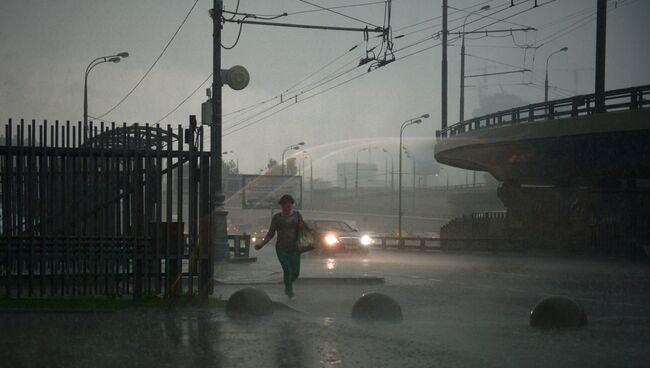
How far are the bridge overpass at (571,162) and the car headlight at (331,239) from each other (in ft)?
27.1

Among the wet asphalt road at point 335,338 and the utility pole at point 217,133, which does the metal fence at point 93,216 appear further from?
the utility pole at point 217,133

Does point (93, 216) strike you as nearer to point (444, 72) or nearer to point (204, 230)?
point (204, 230)

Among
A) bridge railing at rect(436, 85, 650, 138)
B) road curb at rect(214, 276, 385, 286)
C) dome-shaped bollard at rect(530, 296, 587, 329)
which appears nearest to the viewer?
dome-shaped bollard at rect(530, 296, 587, 329)

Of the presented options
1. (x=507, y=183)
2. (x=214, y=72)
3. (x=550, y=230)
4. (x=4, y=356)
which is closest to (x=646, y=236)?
(x=550, y=230)

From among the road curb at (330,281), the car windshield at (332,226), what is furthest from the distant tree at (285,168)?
the road curb at (330,281)

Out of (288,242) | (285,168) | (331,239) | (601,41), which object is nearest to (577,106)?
(601,41)

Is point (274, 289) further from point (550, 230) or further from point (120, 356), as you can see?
point (550, 230)

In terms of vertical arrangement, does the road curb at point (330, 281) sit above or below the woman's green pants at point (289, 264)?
below

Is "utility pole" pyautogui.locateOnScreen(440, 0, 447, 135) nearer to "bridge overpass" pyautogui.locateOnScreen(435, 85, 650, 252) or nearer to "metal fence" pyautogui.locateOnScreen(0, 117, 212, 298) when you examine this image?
"bridge overpass" pyautogui.locateOnScreen(435, 85, 650, 252)

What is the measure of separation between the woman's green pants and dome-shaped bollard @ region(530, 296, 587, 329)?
4.64 meters

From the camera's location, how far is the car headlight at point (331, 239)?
103 ft

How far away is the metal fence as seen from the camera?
37.3ft

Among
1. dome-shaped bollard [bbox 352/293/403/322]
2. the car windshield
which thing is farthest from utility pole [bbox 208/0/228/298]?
dome-shaped bollard [bbox 352/293/403/322]

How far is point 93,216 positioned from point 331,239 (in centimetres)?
1994
